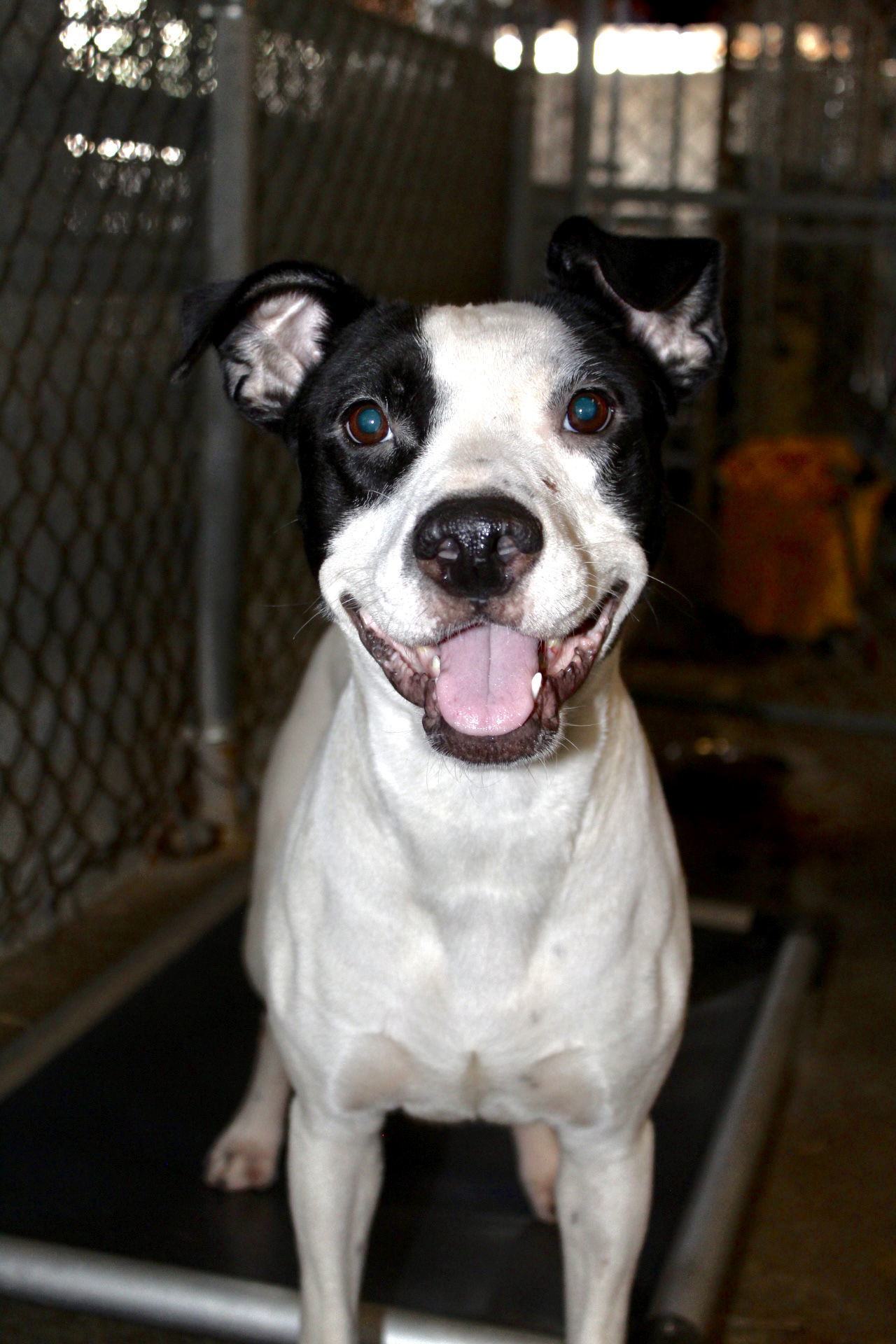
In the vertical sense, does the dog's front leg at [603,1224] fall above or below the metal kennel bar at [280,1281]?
above

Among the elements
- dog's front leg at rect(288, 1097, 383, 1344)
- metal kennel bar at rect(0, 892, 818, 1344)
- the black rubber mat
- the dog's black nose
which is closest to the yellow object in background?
the black rubber mat

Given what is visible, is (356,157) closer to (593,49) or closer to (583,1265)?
(593,49)

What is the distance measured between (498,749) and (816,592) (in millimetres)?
4314

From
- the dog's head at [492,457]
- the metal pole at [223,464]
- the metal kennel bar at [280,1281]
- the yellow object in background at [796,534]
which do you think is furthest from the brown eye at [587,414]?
the yellow object in background at [796,534]

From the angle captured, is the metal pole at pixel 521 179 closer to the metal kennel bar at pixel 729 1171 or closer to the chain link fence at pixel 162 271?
the chain link fence at pixel 162 271

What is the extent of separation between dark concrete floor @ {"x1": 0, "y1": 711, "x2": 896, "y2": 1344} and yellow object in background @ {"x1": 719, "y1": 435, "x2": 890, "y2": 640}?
4.81ft

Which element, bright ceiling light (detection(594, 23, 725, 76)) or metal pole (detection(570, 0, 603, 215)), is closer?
metal pole (detection(570, 0, 603, 215))

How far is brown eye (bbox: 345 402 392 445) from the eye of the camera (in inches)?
64.3

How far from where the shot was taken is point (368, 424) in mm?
1649

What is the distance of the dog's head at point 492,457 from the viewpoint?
4.71 feet

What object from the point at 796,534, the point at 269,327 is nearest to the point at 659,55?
the point at 796,534

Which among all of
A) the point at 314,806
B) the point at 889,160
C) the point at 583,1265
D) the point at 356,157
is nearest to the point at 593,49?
the point at 356,157

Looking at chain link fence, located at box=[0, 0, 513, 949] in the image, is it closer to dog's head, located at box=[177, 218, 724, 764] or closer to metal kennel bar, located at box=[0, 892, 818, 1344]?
dog's head, located at box=[177, 218, 724, 764]

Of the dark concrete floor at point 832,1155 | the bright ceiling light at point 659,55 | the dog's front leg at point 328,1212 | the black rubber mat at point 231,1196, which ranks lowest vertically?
the dark concrete floor at point 832,1155
